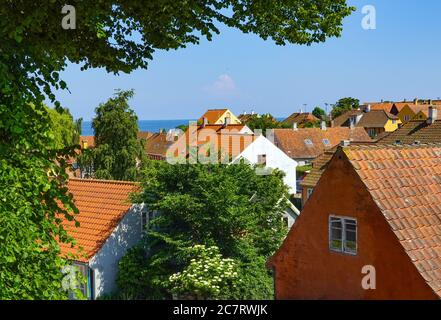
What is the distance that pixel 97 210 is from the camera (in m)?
22.8

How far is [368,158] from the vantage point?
40.9 feet

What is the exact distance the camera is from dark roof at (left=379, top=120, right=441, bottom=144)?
33.8m

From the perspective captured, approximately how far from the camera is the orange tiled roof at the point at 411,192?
35.8ft

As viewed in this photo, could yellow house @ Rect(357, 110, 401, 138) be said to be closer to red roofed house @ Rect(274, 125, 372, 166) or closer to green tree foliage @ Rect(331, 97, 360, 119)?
green tree foliage @ Rect(331, 97, 360, 119)

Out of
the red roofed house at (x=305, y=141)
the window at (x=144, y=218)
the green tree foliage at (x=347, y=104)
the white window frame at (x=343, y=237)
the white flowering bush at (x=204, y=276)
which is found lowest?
the white flowering bush at (x=204, y=276)

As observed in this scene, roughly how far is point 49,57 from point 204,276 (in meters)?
12.1

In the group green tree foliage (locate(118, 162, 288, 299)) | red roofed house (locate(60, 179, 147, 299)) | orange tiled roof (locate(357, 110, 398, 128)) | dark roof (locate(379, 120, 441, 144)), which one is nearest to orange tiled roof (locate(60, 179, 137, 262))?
red roofed house (locate(60, 179, 147, 299))

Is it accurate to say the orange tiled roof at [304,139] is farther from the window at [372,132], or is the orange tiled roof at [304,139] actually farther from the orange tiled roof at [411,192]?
the orange tiled roof at [411,192]

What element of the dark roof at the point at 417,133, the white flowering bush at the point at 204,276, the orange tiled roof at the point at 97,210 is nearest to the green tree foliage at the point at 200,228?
the white flowering bush at the point at 204,276

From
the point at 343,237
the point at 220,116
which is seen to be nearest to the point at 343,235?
the point at 343,237

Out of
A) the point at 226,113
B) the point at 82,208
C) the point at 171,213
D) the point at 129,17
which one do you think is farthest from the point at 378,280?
the point at 226,113

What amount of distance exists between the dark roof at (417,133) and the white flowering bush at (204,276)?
735 inches
